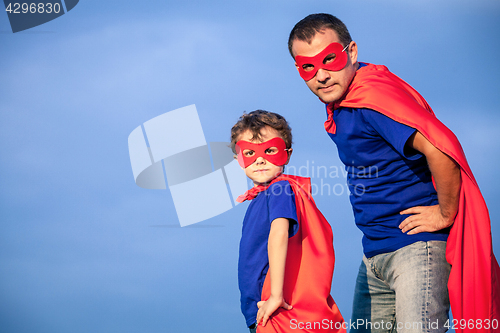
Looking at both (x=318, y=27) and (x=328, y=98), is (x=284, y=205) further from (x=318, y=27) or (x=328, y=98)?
(x=318, y=27)

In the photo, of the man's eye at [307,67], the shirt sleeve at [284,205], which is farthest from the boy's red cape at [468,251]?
the shirt sleeve at [284,205]

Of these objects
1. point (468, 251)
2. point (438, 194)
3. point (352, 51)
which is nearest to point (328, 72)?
point (352, 51)

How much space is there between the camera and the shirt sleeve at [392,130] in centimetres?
188

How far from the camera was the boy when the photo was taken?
2.21 meters

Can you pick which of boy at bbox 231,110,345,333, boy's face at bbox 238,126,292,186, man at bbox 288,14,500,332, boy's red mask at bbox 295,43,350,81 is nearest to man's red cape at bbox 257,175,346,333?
boy at bbox 231,110,345,333

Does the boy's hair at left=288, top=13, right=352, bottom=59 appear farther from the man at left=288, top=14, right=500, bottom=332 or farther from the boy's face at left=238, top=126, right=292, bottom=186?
the boy's face at left=238, top=126, right=292, bottom=186

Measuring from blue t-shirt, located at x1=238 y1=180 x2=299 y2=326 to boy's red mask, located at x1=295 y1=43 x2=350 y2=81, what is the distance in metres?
0.57

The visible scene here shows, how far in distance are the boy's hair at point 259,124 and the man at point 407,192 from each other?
400mm

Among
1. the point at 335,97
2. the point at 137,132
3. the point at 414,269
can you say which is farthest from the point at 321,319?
the point at 137,132

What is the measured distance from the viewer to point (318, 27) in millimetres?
2277

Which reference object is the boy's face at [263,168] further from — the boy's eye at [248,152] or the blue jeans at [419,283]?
the blue jeans at [419,283]

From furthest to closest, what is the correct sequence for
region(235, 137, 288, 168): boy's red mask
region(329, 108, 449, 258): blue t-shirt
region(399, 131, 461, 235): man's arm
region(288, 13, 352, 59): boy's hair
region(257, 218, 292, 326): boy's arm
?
1. region(235, 137, 288, 168): boy's red mask
2. region(288, 13, 352, 59): boy's hair
3. region(257, 218, 292, 326): boy's arm
4. region(329, 108, 449, 258): blue t-shirt
5. region(399, 131, 461, 235): man's arm

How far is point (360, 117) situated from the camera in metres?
2.07

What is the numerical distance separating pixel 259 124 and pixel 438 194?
1.02 m
